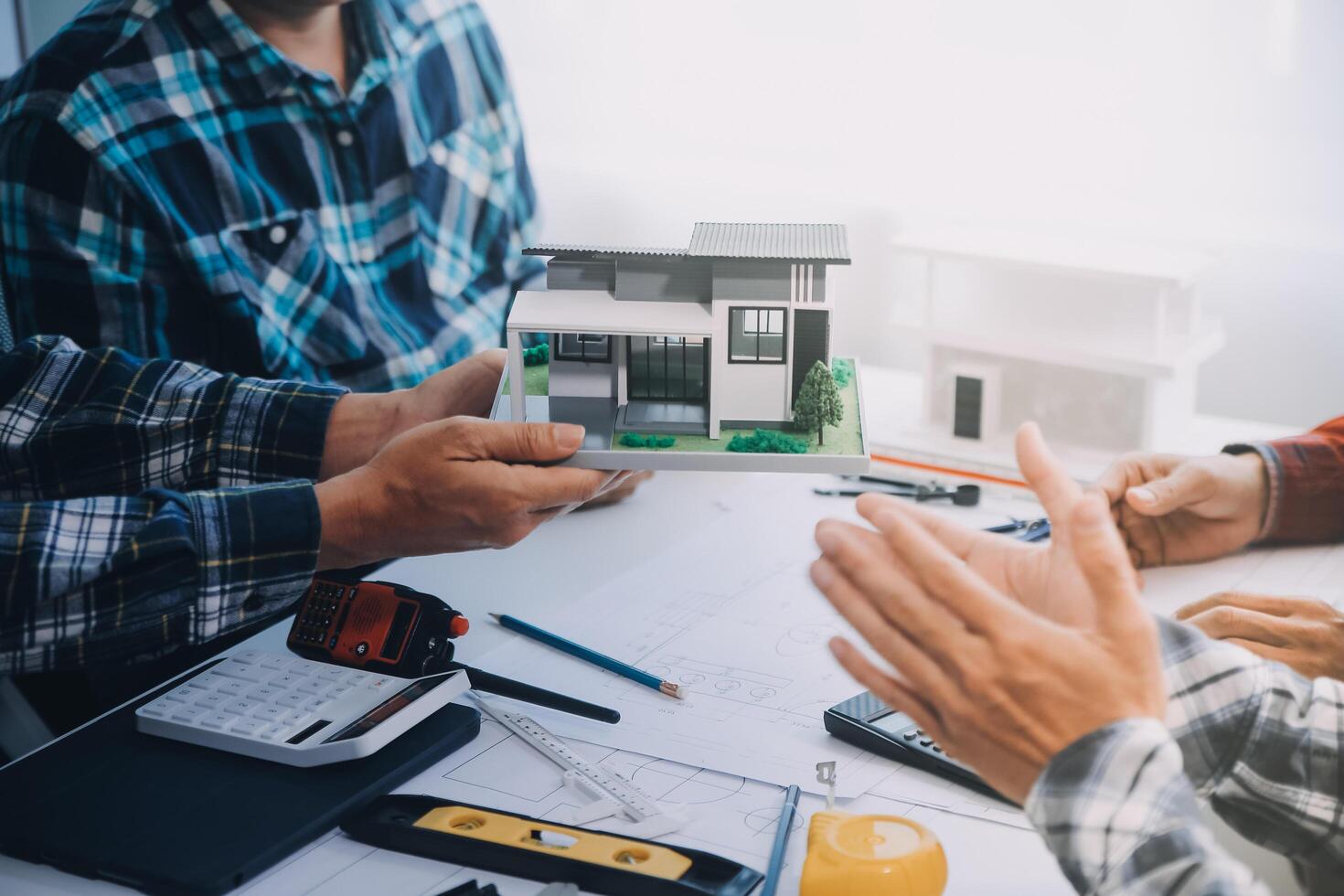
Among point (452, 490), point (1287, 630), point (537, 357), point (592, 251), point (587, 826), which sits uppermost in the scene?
point (592, 251)

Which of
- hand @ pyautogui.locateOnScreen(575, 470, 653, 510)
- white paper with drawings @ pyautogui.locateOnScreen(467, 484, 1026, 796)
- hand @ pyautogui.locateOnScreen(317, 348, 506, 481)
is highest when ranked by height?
hand @ pyautogui.locateOnScreen(317, 348, 506, 481)

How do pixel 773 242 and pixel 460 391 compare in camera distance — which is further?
pixel 460 391

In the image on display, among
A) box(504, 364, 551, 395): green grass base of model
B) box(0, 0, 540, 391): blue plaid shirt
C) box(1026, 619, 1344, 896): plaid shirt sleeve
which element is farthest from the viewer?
box(0, 0, 540, 391): blue plaid shirt

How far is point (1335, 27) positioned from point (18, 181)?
2152mm

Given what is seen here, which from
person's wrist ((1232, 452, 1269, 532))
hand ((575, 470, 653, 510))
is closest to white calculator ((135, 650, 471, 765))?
hand ((575, 470, 653, 510))

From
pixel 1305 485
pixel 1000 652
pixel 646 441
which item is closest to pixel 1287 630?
pixel 1305 485

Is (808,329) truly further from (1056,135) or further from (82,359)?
(1056,135)

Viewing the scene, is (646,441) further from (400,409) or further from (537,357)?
(400,409)

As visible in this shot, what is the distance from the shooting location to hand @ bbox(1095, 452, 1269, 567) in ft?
4.44

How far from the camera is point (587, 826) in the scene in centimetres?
93

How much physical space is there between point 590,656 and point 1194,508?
73 cm

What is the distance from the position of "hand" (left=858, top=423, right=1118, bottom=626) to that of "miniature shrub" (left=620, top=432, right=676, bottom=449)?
32 centimetres

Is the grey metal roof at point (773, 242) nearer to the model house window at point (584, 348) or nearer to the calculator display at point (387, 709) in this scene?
the model house window at point (584, 348)

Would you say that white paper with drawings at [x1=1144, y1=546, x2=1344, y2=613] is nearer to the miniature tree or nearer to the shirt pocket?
the miniature tree
